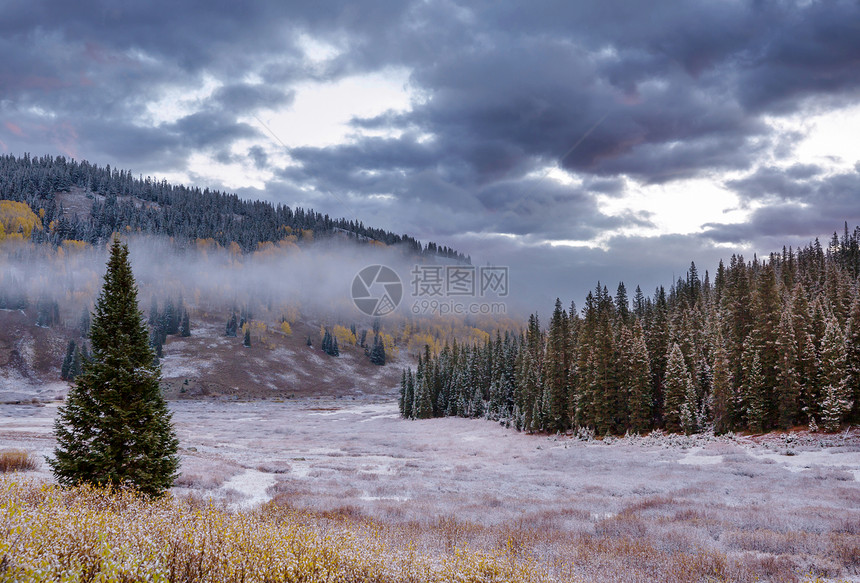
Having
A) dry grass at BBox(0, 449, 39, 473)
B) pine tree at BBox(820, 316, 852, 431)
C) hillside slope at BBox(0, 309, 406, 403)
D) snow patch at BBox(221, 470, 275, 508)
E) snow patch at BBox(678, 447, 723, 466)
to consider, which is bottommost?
hillside slope at BBox(0, 309, 406, 403)

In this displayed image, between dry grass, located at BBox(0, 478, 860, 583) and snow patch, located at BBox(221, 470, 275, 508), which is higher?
dry grass, located at BBox(0, 478, 860, 583)

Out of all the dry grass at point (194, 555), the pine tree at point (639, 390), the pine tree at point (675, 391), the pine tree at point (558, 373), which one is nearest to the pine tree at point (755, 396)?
the pine tree at point (675, 391)

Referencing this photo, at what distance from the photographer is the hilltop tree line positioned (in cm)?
4538

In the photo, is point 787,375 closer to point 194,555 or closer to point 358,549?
point 358,549

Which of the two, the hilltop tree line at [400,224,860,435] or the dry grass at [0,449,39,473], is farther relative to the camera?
the hilltop tree line at [400,224,860,435]

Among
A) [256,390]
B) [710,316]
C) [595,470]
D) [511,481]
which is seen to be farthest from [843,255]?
[256,390]

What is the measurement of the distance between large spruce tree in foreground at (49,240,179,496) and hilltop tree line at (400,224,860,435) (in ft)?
170

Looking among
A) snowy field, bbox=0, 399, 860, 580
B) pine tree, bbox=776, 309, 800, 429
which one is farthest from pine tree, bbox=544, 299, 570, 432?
pine tree, bbox=776, 309, 800, 429

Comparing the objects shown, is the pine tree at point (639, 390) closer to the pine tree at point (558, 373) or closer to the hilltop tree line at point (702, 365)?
the hilltop tree line at point (702, 365)

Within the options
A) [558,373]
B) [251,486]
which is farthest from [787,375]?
[251,486]

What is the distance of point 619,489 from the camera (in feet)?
81.1

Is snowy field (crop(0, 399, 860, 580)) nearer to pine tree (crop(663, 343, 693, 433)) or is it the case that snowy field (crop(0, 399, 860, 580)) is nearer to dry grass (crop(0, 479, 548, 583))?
pine tree (crop(663, 343, 693, 433))

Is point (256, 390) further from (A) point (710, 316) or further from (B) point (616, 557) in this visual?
(B) point (616, 557)

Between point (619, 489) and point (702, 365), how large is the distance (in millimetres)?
42926
